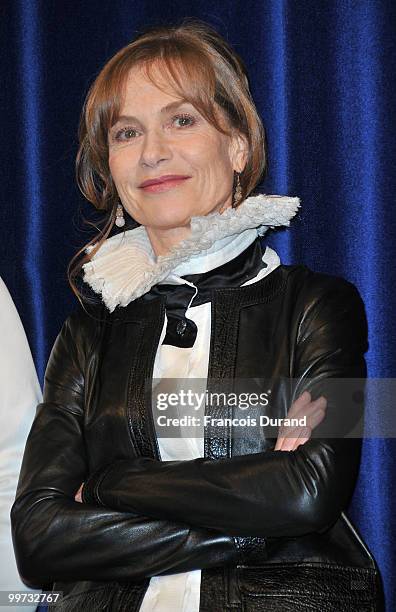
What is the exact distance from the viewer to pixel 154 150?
Answer: 66.6 inches

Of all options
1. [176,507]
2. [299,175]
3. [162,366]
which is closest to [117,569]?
[176,507]

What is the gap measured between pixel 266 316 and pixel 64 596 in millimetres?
561

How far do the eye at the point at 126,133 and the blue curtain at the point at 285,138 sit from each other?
344 mm

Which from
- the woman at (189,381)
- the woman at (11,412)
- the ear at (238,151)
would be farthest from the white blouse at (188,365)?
the woman at (11,412)

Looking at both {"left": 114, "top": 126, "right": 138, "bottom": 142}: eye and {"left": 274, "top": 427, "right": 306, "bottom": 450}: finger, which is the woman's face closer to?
{"left": 114, "top": 126, "right": 138, "bottom": 142}: eye

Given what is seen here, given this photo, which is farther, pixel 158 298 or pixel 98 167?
pixel 98 167

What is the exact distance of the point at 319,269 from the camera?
1928mm

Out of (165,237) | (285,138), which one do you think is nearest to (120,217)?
(165,237)

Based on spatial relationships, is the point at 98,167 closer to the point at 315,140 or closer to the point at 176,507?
the point at 315,140

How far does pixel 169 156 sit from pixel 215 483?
57 cm

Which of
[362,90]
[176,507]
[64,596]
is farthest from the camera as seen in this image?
[362,90]

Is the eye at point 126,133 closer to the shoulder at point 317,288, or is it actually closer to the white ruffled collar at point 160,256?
the white ruffled collar at point 160,256

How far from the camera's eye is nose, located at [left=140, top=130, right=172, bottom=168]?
5.54 ft

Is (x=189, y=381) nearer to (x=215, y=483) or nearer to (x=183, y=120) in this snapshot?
(x=215, y=483)
